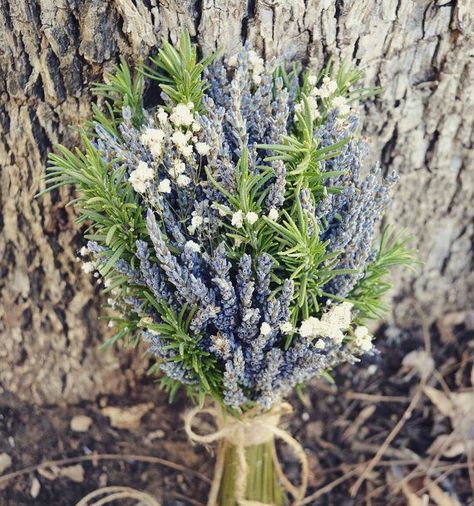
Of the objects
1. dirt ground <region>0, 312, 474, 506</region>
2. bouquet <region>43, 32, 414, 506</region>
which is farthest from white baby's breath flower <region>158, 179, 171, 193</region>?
dirt ground <region>0, 312, 474, 506</region>

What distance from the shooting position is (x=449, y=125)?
81.8 inches

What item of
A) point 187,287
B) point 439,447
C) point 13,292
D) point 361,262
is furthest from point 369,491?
point 13,292

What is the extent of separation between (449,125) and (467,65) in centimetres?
20

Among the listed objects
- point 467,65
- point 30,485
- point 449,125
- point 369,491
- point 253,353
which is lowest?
point 369,491

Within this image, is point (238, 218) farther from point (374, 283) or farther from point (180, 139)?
point (374, 283)

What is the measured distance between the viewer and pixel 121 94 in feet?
5.81

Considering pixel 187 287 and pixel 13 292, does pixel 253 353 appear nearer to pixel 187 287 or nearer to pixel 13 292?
pixel 187 287

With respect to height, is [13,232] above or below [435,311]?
above

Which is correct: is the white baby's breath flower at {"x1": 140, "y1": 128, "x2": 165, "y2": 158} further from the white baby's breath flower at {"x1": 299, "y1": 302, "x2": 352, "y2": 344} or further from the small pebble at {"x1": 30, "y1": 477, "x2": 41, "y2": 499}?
the small pebble at {"x1": 30, "y1": 477, "x2": 41, "y2": 499}

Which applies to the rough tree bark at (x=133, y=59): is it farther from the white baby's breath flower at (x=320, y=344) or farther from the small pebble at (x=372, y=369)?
the white baby's breath flower at (x=320, y=344)

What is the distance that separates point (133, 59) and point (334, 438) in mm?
1571

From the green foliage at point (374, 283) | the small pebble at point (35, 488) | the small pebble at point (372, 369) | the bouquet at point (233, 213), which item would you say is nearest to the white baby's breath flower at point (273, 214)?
the bouquet at point (233, 213)

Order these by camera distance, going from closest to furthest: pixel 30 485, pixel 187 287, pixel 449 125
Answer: pixel 187 287 < pixel 449 125 < pixel 30 485

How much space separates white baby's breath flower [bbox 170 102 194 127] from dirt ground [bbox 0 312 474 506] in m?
1.16
